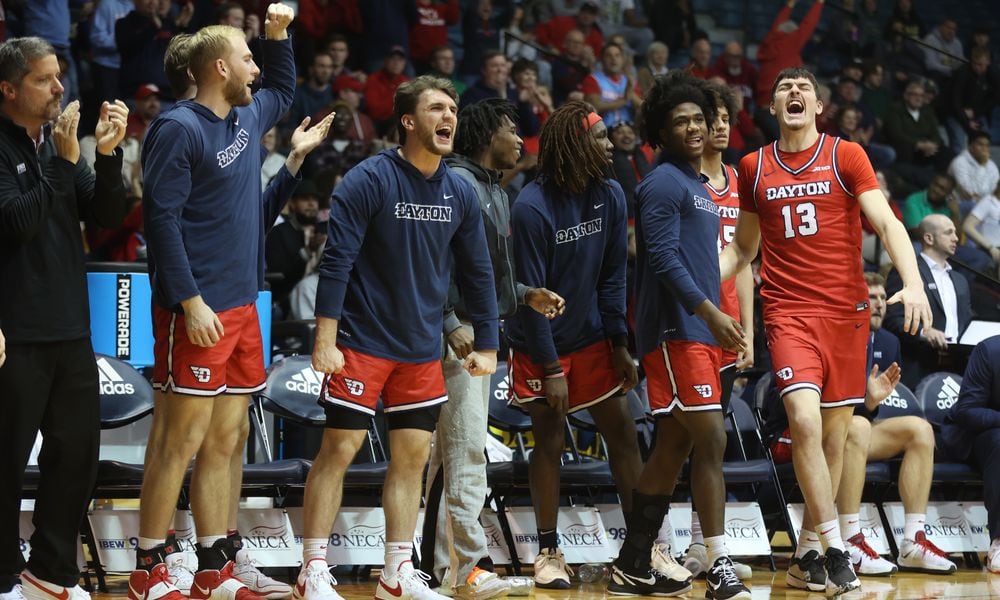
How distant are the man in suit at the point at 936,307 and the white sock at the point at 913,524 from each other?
2.27 metres

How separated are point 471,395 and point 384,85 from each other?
6976 millimetres

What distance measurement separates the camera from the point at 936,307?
9.52 metres

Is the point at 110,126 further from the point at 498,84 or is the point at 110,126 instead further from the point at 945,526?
the point at 498,84

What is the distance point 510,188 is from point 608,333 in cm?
475

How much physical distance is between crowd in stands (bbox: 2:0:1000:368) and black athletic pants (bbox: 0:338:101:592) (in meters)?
3.92

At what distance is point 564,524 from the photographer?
647cm

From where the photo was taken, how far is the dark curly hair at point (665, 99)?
19.1ft

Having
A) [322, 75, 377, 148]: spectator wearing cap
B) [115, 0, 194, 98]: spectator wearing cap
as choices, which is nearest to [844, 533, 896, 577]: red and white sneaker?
[322, 75, 377, 148]: spectator wearing cap

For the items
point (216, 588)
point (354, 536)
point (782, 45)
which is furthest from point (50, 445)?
point (782, 45)

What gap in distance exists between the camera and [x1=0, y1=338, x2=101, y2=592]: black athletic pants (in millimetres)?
4582

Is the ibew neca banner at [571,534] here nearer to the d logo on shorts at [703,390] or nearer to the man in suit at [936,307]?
the d logo on shorts at [703,390]

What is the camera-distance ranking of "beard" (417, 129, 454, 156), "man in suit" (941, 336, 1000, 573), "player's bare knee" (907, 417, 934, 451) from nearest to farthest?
"beard" (417, 129, 454, 156), "player's bare knee" (907, 417, 934, 451), "man in suit" (941, 336, 1000, 573)

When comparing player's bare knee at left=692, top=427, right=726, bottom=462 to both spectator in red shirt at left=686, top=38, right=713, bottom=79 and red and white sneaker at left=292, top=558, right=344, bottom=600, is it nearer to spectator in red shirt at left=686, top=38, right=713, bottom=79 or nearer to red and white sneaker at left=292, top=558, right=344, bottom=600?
red and white sneaker at left=292, top=558, right=344, bottom=600

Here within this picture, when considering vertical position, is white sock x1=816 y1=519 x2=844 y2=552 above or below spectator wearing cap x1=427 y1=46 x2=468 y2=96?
below
